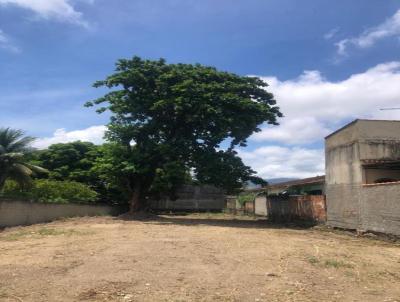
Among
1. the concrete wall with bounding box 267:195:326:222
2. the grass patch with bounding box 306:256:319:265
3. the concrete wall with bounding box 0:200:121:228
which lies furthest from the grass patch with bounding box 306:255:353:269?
the concrete wall with bounding box 0:200:121:228

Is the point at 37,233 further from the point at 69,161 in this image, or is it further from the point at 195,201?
the point at 195,201

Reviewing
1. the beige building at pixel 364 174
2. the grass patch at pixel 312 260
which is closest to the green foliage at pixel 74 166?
the beige building at pixel 364 174

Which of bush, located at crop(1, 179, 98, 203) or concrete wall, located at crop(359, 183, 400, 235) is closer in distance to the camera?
concrete wall, located at crop(359, 183, 400, 235)

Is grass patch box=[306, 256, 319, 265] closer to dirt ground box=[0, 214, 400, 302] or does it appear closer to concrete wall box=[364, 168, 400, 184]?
dirt ground box=[0, 214, 400, 302]

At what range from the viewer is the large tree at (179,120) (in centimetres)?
2470

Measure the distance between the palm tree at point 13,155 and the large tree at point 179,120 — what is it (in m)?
5.32

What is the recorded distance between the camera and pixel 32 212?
21500 millimetres

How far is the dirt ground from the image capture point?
25.7ft

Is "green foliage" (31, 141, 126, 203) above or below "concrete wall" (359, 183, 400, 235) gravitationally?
above

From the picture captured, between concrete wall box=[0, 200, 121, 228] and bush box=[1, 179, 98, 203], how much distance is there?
13.5 inches

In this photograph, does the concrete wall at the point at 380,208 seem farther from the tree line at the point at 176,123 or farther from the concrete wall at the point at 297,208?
the tree line at the point at 176,123

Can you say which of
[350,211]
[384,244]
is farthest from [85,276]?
[350,211]

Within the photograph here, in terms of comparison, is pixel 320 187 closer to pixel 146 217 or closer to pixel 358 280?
pixel 146 217

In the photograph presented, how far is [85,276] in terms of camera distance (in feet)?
29.1
